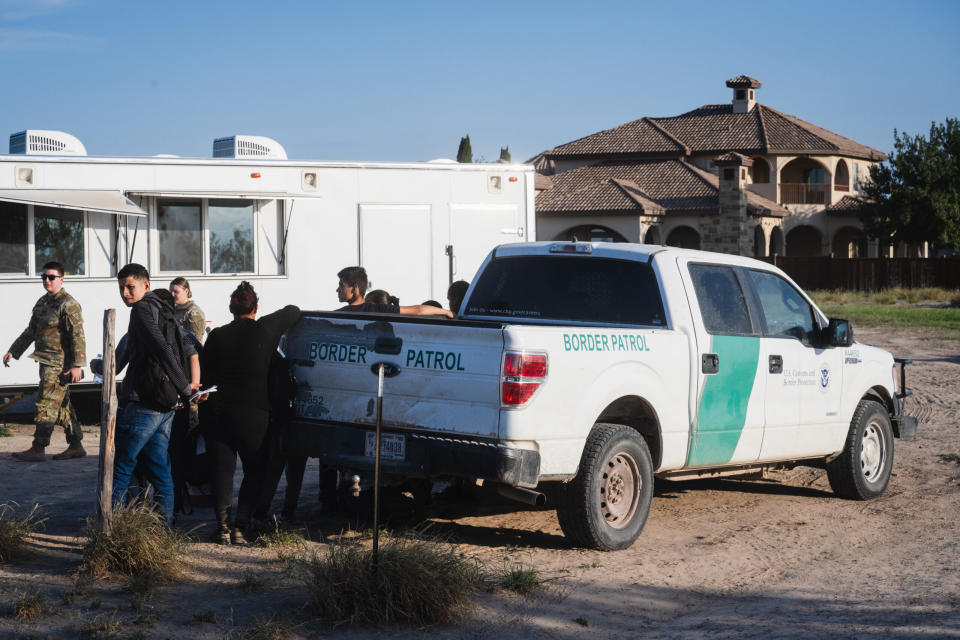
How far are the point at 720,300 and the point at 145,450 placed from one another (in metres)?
4.00

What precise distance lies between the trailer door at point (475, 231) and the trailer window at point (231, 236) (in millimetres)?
2459

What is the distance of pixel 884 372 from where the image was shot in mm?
9703

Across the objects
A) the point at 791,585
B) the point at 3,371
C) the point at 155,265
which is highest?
the point at 155,265

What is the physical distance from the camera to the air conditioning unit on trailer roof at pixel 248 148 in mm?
13820

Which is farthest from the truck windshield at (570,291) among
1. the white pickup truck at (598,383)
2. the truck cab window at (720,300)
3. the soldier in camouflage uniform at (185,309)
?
the soldier in camouflage uniform at (185,309)

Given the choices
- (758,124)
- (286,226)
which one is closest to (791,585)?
(286,226)

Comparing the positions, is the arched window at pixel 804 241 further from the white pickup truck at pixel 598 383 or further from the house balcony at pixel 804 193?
the white pickup truck at pixel 598 383

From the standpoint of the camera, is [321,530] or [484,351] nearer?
[484,351]

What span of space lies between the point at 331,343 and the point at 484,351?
4.00 feet

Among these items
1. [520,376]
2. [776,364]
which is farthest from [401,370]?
[776,364]

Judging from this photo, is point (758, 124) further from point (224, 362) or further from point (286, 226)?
point (224, 362)

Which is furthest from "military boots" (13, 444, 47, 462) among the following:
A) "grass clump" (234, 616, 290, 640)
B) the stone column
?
the stone column

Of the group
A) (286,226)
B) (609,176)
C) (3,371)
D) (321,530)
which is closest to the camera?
(321,530)

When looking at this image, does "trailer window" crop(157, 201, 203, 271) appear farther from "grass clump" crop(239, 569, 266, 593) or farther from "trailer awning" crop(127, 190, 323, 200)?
"grass clump" crop(239, 569, 266, 593)
